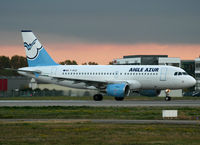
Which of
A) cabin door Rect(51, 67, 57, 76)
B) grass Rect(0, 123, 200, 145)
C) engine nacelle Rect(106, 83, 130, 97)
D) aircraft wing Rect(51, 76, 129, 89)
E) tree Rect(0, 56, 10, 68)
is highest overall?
tree Rect(0, 56, 10, 68)

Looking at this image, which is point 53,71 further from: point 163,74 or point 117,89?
point 163,74

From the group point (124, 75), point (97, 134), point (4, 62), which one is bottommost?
point (97, 134)

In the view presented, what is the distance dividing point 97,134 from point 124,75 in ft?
129

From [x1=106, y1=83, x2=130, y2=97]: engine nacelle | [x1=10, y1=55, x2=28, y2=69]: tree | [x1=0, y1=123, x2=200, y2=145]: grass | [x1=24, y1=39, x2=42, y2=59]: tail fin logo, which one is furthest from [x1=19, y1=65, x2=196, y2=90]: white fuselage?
[x1=10, y1=55, x2=28, y2=69]: tree

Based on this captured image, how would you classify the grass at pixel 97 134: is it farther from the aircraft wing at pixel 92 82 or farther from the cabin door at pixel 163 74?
the aircraft wing at pixel 92 82

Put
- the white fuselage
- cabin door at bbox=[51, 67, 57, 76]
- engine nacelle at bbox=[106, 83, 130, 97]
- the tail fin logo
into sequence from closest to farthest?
engine nacelle at bbox=[106, 83, 130, 97]
the white fuselage
cabin door at bbox=[51, 67, 57, 76]
the tail fin logo

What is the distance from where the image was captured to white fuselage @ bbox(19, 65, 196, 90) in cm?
6122

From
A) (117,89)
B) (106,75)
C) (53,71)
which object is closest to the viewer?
(117,89)

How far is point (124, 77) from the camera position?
63.2 m

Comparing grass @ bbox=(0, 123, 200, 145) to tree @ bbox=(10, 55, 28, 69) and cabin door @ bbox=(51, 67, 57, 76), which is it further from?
tree @ bbox=(10, 55, 28, 69)

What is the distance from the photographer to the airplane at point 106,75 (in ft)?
201

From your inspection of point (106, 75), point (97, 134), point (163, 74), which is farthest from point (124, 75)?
point (97, 134)

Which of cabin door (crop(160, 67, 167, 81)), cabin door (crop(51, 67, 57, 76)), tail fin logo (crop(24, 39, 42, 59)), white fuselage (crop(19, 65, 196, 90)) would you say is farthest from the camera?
tail fin logo (crop(24, 39, 42, 59))

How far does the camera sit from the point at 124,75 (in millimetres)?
63344
